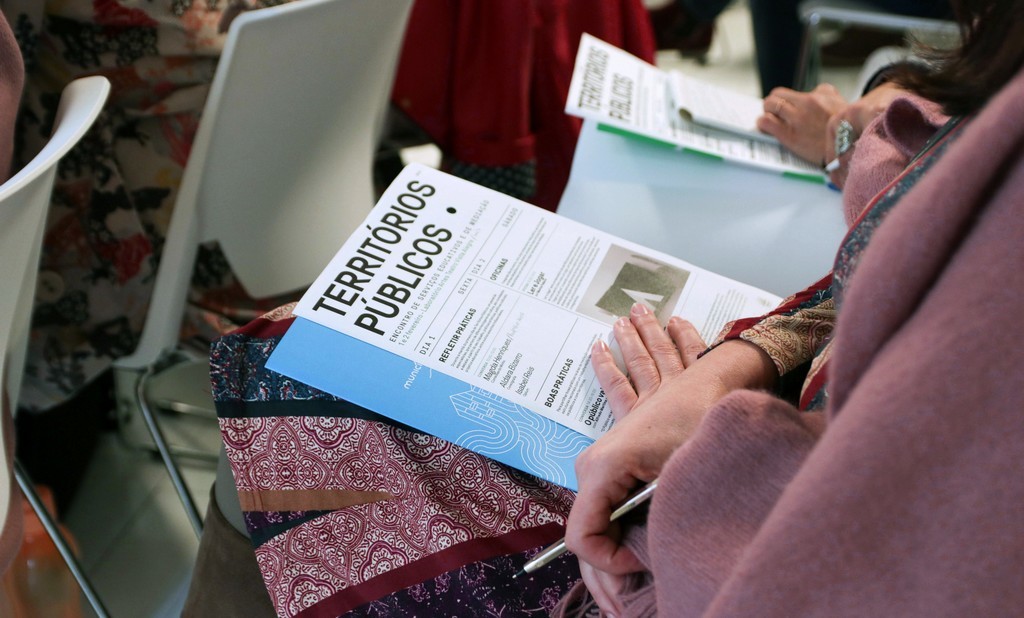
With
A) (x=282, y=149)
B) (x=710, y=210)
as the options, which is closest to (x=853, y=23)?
(x=710, y=210)

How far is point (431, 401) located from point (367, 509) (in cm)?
9

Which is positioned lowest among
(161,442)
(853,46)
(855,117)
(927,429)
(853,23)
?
(853,46)

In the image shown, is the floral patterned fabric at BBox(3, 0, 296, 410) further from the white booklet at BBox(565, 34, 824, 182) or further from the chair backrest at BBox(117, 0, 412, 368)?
the white booklet at BBox(565, 34, 824, 182)

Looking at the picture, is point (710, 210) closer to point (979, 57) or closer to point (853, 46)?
point (979, 57)

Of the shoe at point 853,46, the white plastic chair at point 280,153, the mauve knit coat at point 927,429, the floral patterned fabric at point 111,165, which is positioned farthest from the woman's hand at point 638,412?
the shoe at point 853,46

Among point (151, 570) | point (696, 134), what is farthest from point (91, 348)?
point (696, 134)

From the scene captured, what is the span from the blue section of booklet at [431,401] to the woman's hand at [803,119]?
49cm

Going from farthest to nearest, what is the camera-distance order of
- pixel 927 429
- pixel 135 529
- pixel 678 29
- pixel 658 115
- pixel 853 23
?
pixel 678 29, pixel 853 23, pixel 135 529, pixel 658 115, pixel 927 429

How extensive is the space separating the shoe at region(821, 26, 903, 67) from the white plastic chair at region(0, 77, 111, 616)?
213 centimetres

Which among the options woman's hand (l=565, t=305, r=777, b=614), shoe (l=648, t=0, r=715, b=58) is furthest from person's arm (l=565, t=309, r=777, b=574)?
shoe (l=648, t=0, r=715, b=58)

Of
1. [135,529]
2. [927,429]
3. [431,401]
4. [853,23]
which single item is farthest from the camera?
[853,23]

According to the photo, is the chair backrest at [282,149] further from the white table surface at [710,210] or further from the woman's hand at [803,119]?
the woman's hand at [803,119]

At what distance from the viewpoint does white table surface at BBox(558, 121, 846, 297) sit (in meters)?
0.85

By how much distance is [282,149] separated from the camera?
3.11 feet
